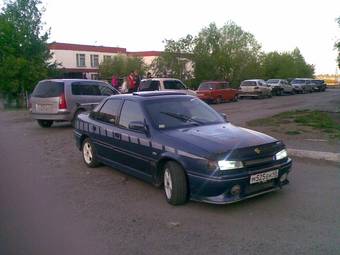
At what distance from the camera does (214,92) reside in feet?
92.7

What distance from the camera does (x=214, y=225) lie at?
16.6 feet

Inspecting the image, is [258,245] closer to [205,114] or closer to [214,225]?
[214,225]

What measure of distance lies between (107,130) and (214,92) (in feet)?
69.8

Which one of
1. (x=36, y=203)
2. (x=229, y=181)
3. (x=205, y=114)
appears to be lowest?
(x=36, y=203)

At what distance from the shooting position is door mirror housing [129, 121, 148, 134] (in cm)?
642

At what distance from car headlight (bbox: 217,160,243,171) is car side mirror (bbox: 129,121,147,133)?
154 cm

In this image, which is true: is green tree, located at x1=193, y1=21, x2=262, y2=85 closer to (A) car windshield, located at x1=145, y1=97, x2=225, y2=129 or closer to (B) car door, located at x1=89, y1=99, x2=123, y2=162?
(B) car door, located at x1=89, y1=99, x2=123, y2=162

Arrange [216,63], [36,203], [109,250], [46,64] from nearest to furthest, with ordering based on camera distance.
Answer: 1. [109,250]
2. [36,203]
3. [46,64]
4. [216,63]

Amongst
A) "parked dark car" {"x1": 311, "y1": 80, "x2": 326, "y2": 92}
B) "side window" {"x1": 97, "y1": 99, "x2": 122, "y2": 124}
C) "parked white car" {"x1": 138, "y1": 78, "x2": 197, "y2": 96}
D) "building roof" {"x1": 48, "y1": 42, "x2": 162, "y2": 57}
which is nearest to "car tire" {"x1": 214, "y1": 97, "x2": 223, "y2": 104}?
"parked white car" {"x1": 138, "y1": 78, "x2": 197, "y2": 96}

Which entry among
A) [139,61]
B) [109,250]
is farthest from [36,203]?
[139,61]

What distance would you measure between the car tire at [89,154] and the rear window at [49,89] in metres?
6.38

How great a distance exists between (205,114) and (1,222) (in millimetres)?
3531

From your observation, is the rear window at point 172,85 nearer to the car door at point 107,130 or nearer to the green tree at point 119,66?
the car door at point 107,130

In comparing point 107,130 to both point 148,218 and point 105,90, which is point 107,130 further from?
point 105,90
